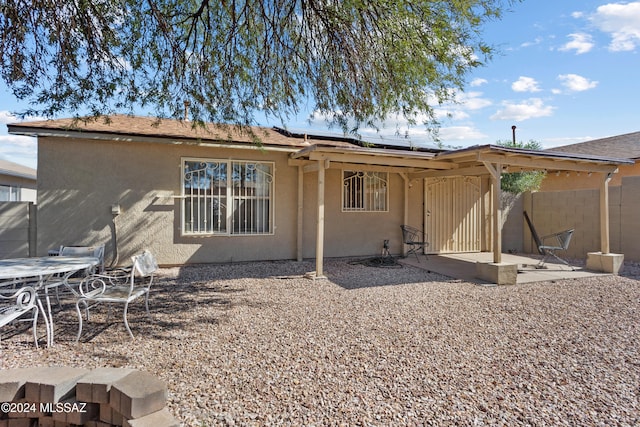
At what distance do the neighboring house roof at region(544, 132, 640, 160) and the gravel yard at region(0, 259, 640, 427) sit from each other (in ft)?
32.1

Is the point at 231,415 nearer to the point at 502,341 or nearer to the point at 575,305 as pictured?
the point at 502,341

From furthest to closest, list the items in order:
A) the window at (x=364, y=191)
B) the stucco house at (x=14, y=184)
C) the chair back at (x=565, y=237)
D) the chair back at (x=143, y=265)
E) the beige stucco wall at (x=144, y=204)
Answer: the stucco house at (x=14, y=184) → the window at (x=364, y=191) → the chair back at (x=565, y=237) → the beige stucco wall at (x=144, y=204) → the chair back at (x=143, y=265)

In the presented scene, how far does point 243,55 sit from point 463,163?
5996mm

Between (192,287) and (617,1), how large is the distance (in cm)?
840

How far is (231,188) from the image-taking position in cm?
896

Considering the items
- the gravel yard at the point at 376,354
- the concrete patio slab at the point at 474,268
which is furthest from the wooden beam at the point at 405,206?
the gravel yard at the point at 376,354

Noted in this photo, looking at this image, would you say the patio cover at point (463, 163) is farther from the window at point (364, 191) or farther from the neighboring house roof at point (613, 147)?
the neighboring house roof at point (613, 147)

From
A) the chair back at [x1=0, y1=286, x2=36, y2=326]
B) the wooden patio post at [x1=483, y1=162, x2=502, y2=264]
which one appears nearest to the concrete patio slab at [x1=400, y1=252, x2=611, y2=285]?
the wooden patio post at [x1=483, y1=162, x2=502, y2=264]

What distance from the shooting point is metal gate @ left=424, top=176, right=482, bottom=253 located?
36.5ft

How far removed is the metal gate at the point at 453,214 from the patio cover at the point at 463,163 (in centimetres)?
147

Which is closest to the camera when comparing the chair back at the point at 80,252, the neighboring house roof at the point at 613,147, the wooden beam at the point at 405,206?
the chair back at the point at 80,252

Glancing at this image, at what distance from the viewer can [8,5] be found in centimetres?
454

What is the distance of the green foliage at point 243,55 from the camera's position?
4.98m

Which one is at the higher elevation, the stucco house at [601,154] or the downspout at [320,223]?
the stucco house at [601,154]
